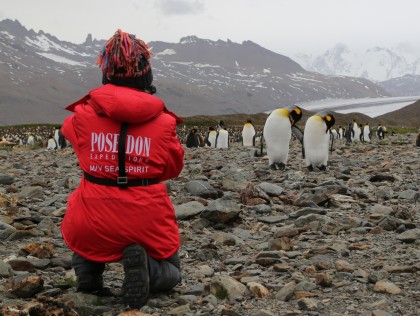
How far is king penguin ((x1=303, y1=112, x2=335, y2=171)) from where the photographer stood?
9.80 m

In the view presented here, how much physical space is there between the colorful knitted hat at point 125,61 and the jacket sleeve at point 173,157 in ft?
1.15

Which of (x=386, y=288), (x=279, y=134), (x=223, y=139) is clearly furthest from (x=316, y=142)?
(x=223, y=139)

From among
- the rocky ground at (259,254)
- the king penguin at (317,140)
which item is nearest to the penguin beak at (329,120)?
the king penguin at (317,140)

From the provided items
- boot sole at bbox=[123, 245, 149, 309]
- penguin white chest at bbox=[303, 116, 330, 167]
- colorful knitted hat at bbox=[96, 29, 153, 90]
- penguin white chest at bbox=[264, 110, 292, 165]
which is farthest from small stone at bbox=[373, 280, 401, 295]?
penguin white chest at bbox=[264, 110, 292, 165]

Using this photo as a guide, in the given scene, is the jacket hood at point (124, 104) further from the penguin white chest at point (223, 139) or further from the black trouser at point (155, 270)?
the penguin white chest at point (223, 139)

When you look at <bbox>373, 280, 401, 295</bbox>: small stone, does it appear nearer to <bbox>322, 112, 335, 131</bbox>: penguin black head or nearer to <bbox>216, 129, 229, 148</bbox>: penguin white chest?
<bbox>322, 112, 335, 131</bbox>: penguin black head

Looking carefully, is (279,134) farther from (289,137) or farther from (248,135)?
(248,135)

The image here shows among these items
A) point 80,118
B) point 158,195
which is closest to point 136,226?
point 158,195

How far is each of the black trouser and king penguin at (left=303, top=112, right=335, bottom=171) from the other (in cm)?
702

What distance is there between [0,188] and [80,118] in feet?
14.9

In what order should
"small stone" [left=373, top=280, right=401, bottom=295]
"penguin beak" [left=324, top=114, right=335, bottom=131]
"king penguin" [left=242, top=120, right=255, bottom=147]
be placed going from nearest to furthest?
"small stone" [left=373, top=280, right=401, bottom=295]
"penguin beak" [left=324, top=114, right=335, bottom=131]
"king penguin" [left=242, top=120, right=255, bottom=147]

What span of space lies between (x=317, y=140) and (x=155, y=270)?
743 cm

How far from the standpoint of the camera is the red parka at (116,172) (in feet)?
9.34

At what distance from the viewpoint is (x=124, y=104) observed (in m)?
2.77
